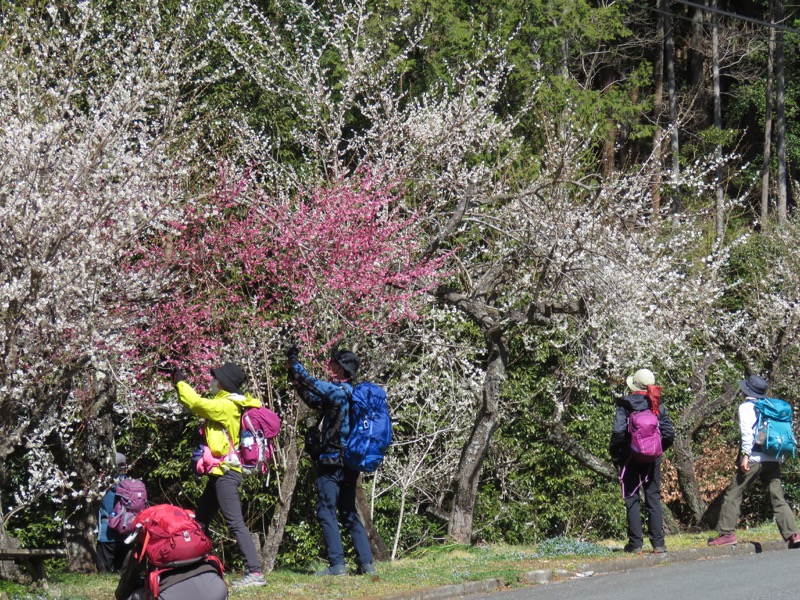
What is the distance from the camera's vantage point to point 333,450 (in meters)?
8.59

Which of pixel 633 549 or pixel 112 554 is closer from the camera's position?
pixel 633 549

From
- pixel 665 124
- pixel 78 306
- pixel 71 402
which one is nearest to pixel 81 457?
pixel 71 402

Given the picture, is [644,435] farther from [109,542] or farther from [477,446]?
[109,542]

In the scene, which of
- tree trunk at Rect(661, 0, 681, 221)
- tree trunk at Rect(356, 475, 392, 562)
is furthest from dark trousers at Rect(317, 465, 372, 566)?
tree trunk at Rect(661, 0, 681, 221)

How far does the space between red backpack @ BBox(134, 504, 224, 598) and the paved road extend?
3.21 m

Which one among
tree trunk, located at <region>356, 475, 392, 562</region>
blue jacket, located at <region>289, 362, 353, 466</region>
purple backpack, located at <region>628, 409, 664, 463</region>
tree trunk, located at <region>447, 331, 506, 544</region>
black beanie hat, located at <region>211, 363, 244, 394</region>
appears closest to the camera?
black beanie hat, located at <region>211, 363, 244, 394</region>

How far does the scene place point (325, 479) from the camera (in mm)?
8672

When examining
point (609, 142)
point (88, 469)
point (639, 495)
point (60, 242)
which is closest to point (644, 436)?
point (639, 495)

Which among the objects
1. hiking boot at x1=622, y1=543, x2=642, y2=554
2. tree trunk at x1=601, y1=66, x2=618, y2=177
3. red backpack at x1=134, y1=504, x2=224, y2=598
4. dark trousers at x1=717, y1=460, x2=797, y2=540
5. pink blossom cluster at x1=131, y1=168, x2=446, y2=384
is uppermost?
tree trunk at x1=601, y1=66, x2=618, y2=177

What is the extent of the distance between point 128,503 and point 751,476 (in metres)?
6.03

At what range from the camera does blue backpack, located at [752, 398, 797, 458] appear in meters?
10.6

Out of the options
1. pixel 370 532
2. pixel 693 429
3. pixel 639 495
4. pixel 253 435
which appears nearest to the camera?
pixel 253 435

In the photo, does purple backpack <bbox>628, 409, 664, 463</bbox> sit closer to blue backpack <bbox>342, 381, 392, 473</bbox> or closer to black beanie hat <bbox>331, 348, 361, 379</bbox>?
blue backpack <bbox>342, 381, 392, 473</bbox>

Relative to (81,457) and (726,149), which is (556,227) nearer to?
(81,457)
